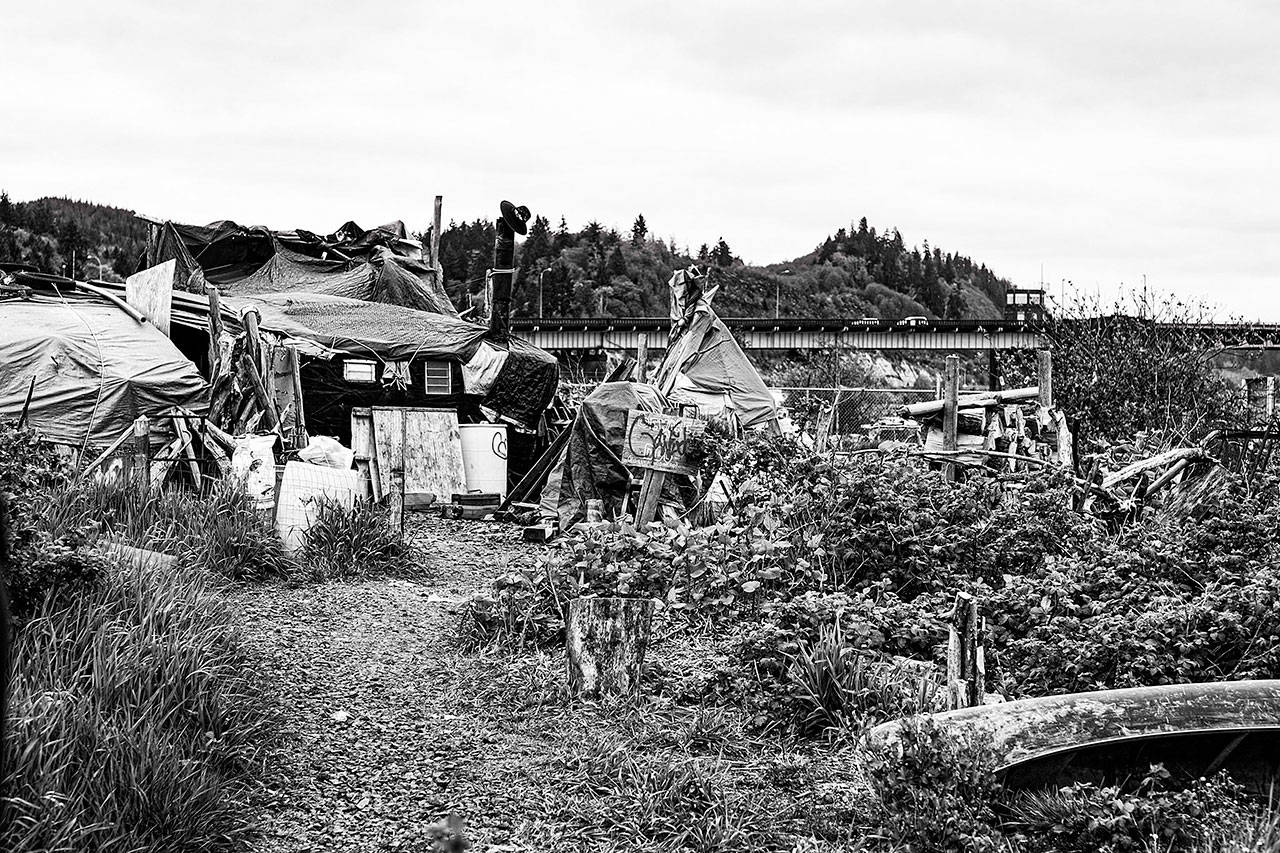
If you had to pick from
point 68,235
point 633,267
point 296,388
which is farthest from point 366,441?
point 633,267

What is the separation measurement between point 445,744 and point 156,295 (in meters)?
11.3

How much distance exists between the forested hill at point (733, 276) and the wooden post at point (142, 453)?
235 ft

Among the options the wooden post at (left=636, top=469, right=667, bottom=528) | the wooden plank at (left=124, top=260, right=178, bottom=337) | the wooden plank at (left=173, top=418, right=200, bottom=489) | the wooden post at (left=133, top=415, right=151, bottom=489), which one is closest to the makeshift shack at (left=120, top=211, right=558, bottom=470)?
the wooden plank at (left=124, top=260, right=178, bottom=337)

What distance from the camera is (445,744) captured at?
4977 mm

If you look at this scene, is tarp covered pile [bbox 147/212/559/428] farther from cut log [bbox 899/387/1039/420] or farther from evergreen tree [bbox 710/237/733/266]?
evergreen tree [bbox 710/237/733/266]

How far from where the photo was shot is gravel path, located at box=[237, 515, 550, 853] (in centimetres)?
423

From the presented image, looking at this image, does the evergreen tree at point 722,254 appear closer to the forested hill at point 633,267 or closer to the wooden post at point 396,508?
the forested hill at point 633,267

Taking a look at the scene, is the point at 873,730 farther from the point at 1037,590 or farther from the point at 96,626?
the point at 96,626

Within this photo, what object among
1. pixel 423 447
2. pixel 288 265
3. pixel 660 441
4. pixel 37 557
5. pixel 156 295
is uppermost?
pixel 288 265

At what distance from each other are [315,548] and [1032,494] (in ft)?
17.1

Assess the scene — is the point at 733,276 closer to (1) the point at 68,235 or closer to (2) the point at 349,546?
(1) the point at 68,235

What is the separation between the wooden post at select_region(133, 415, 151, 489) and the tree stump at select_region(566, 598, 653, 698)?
454 cm

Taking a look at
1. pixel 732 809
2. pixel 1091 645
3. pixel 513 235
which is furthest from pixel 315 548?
pixel 513 235

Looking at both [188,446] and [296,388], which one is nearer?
[188,446]
